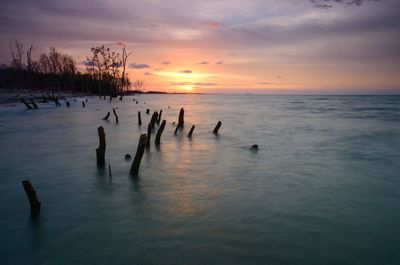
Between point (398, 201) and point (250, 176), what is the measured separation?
450 centimetres

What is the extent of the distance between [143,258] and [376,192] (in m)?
7.64

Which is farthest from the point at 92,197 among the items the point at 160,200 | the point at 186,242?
the point at 186,242

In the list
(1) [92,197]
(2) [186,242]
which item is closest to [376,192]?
(2) [186,242]

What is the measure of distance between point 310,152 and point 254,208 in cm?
889

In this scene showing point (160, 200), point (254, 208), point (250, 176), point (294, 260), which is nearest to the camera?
point (294, 260)

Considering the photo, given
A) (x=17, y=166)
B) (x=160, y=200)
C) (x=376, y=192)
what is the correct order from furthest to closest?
(x=17, y=166), (x=376, y=192), (x=160, y=200)

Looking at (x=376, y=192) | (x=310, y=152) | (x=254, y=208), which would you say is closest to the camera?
(x=254, y=208)

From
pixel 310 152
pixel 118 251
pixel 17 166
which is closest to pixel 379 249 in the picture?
pixel 118 251

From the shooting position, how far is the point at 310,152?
48.6 feet

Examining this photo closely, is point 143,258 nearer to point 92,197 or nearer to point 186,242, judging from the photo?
point 186,242

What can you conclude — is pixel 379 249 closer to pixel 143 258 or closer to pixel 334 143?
A: pixel 143 258

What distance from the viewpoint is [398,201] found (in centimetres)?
792

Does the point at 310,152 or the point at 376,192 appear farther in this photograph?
the point at 310,152

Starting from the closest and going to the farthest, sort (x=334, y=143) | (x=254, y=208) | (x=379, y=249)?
1. (x=379, y=249)
2. (x=254, y=208)
3. (x=334, y=143)
